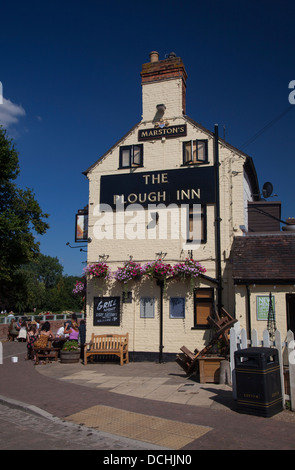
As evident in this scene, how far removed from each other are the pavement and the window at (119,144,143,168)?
7.70 m

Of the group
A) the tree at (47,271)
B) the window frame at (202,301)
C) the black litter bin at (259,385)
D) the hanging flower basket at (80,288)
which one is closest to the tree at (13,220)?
the hanging flower basket at (80,288)

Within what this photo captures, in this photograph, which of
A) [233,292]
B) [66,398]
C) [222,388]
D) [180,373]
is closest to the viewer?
[66,398]

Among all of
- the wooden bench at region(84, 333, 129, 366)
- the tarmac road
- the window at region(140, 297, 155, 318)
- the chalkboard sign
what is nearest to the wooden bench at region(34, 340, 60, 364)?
the wooden bench at region(84, 333, 129, 366)

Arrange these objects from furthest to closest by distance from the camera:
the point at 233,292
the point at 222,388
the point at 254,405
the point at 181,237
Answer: the point at 181,237 < the point at 233,292 < the point at 222,388 < the point at 254,405

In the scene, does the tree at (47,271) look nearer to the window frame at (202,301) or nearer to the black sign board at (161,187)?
the black sign board at (161,187)

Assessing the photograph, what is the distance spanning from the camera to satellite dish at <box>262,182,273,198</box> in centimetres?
1717

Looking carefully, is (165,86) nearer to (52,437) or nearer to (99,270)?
(99,270)

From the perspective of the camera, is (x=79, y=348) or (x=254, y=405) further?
(x=79, y=348)

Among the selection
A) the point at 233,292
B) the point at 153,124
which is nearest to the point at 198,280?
the point at 233,292

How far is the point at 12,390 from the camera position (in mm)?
9812

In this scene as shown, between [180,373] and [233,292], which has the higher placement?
[233,292]

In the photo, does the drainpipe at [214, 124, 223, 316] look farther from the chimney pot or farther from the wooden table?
the chimney pot

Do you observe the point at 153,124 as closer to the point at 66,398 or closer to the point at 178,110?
the point at 178,110

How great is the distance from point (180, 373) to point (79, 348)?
5659mm
